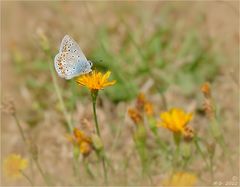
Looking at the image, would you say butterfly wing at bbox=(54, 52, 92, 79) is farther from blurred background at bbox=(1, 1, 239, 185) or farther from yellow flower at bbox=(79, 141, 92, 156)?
blurred background at bbox=(1, 1, 239, 185)

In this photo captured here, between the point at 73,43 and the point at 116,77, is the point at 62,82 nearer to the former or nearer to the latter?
the point at 116,77

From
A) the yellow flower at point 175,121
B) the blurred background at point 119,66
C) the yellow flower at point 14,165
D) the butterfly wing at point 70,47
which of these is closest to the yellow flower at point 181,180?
the yellow flower at point 175,121

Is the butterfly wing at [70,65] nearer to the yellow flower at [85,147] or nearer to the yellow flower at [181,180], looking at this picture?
the yellow flower at [85,147]

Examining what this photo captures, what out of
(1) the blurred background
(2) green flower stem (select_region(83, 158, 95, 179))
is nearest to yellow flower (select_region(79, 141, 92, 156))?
(2) green flower stem (select_region(83, 158, 95, 179))

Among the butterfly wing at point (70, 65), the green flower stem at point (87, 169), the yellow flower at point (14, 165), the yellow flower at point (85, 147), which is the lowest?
the green flower stem at point (87, 169)

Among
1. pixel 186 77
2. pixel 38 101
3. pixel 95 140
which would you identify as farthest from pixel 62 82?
pixel 95 140
